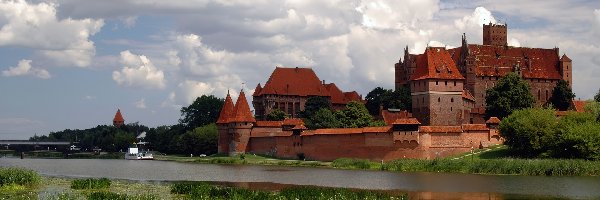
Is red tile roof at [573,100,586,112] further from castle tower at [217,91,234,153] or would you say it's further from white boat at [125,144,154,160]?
white boat at [125,144,154,160]

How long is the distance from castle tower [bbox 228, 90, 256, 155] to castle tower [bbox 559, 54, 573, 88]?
29419 millimetres

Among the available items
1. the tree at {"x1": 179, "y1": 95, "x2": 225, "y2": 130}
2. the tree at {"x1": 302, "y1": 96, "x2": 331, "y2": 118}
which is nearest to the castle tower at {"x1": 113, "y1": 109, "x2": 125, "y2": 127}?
the tree at {"x1": 179, "y1": 95, "x2": 225, "y2": 130}

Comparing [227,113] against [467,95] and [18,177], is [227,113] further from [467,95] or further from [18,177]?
[18,177]

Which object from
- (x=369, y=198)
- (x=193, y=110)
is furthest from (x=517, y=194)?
A: (x=193, y=110)

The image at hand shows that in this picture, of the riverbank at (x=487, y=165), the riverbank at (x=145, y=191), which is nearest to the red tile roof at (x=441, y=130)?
the riverbank at (x=487, y=165)

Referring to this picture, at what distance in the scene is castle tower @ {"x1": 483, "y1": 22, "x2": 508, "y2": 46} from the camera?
94562mm

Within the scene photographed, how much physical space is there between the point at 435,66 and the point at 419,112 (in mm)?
3825

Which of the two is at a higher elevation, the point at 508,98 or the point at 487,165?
the point at 508,98

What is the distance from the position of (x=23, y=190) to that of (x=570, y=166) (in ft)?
82.5

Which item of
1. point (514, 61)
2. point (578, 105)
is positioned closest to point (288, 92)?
point (514, 61)

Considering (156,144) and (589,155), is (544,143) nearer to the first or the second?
(589,155)

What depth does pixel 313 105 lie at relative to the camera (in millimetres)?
80562

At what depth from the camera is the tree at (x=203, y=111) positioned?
294 feet

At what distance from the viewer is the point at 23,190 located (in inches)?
1171
